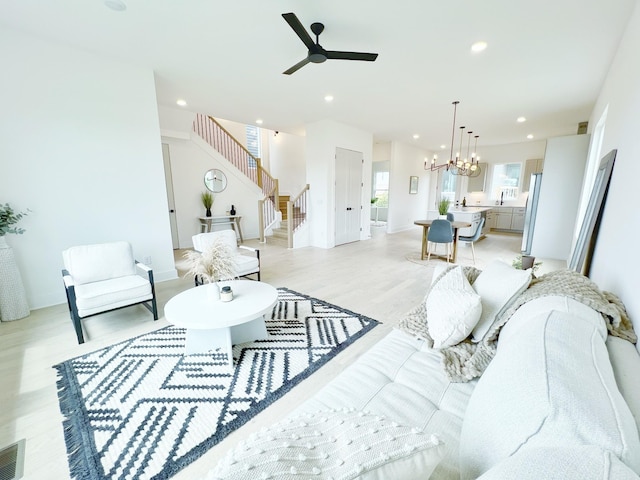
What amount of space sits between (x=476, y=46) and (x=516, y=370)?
3.40m

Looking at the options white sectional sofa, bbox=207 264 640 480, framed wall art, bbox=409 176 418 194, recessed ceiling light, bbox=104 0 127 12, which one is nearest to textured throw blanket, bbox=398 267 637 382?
white sectional sofa, bbox=207 264 640 480

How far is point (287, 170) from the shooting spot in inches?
351

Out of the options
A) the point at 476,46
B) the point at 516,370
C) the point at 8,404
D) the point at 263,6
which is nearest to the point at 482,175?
the point at 476,46

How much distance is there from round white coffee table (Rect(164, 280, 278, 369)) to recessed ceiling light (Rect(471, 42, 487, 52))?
3.32 meters

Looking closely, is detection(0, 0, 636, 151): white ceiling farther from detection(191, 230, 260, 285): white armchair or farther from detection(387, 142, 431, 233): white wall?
detection(387, 142, 431, 233): white wall

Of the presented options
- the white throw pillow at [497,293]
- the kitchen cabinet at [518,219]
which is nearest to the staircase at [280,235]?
the white throw pillow at [497,293]

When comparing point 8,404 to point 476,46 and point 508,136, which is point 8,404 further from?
point 508,136

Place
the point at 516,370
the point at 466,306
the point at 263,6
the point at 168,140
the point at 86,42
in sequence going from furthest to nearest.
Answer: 1. the point at 168,140
2. the point at 86,42
3. the point at 263,6
4. the point at 466,306
5. the point at 516,370

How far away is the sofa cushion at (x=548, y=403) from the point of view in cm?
57

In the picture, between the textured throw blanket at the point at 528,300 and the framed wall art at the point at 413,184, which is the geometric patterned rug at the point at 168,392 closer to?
the textured throw blanket at the point at 528,300

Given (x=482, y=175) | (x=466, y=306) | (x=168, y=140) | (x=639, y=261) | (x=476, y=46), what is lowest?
(x=466, y=306)

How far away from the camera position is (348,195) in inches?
259

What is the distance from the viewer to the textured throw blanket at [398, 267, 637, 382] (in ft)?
3.81

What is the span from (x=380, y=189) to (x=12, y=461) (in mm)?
10469
